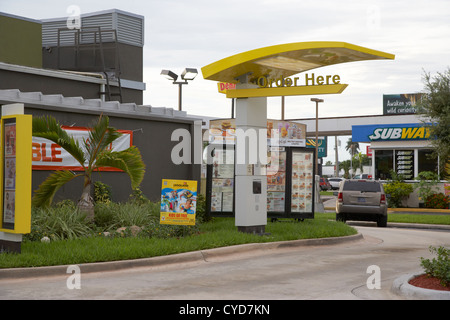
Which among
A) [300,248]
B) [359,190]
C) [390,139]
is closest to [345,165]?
[390,139]

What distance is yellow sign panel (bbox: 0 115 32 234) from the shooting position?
11.2 meters

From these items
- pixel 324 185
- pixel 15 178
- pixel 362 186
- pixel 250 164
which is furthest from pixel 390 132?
pixel 324 185

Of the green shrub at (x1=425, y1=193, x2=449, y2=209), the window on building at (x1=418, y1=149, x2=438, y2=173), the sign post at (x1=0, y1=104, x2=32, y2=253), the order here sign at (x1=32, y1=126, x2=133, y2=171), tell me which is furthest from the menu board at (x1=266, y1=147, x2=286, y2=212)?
the window on building at (x1=418, y1=149, x2=438, y2=173)

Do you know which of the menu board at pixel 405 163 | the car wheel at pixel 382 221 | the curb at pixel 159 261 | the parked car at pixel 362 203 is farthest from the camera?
the menu board at pixel 405 163

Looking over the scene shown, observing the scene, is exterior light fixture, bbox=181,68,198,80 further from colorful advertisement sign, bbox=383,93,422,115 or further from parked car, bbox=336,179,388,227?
colorful advertisement sign, bbox=383,93,422,115

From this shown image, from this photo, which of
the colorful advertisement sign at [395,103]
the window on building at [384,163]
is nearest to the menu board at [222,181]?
the window on building at [384,163]

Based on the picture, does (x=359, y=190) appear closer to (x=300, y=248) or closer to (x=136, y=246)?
(x=300, y=248)

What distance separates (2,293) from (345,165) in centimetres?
13360

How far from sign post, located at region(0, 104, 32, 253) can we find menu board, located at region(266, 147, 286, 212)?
8.07 m

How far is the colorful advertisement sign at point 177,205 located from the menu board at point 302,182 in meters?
4.81

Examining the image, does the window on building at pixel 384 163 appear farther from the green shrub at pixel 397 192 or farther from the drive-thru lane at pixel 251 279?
the drive-thru lane at pixel 251 279

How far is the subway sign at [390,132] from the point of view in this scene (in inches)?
1409

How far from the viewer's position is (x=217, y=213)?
17.3 metres

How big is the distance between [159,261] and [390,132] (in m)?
27.4
